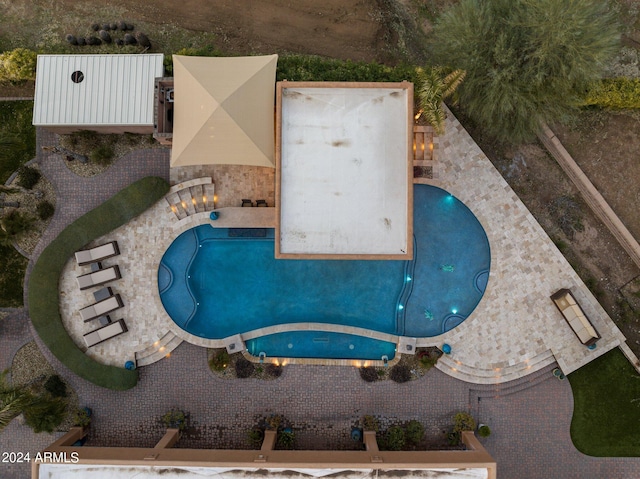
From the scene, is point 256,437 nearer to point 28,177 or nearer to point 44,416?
point 44,416

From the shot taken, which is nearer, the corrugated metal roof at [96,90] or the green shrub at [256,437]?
the corrugated metal roof at [96,90]

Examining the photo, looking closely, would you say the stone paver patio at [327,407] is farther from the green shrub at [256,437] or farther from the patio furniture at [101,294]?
the patio furniture at [101,294]

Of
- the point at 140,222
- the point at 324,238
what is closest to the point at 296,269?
the point at 324,238

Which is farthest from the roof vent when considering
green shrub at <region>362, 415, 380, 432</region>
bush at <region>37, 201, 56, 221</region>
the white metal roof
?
green shrub at <region>362, 415, 380, 432</region>

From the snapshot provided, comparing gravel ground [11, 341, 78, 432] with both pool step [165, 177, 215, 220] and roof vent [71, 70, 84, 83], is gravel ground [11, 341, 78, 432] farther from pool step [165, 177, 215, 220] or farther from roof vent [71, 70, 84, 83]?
roof vent [71, 70, 84, 83]

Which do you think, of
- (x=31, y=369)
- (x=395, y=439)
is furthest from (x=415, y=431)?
(x=31, y=369)

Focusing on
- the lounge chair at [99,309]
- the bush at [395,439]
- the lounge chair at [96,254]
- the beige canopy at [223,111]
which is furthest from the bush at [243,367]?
the beige canopy at [223,111]
